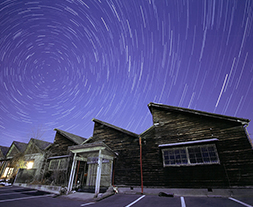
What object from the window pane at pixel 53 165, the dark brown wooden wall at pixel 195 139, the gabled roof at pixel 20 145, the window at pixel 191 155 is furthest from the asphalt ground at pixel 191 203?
the gabled roof at pixel 20 145

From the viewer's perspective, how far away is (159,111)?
11633 mm

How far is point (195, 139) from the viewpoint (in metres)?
9.08

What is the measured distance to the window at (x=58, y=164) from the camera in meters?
14.7

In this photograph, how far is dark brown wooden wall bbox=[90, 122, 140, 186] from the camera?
10102 millimetres

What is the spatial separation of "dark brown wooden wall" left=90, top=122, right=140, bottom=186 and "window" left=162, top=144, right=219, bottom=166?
2.51m

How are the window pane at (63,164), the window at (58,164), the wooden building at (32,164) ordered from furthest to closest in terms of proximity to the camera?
the wooden building at (32,164) → the window at (58,164) → the window pane at (63,164)

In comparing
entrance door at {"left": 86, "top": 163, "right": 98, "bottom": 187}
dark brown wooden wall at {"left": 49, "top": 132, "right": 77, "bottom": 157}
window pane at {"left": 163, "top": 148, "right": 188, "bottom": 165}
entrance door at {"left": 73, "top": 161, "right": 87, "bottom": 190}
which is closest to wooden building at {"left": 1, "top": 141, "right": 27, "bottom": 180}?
dark brown wooden wall at {"left": 49, "top": 132, "right": 77, "bottom": 157}

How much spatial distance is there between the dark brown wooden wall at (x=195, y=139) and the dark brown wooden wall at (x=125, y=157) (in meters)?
0.81

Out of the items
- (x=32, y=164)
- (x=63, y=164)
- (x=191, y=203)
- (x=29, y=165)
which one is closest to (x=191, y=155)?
(x=191, y=203)

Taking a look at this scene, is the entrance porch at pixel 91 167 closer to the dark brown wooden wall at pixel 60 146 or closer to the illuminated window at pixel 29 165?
the dark brown wooden wall at pixel 60 146

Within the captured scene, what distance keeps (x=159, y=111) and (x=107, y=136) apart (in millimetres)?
6107

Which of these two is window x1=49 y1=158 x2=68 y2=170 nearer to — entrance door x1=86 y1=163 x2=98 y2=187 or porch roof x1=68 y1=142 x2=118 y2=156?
entrance door x1=86 y1=163 x2=98 y2=187

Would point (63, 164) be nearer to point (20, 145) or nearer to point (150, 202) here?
point (150, 202)

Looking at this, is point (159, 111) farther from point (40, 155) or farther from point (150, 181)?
point (40, 155)
